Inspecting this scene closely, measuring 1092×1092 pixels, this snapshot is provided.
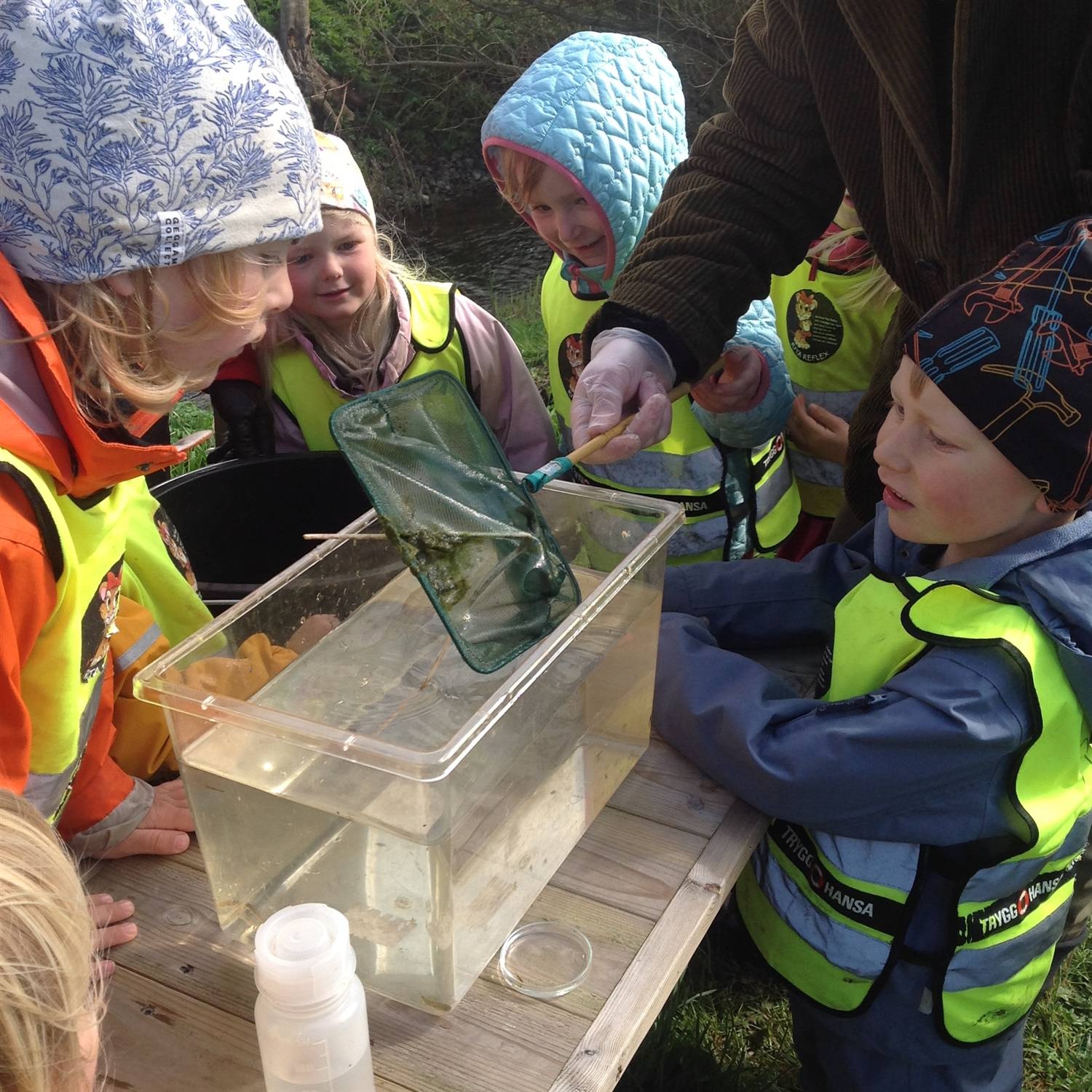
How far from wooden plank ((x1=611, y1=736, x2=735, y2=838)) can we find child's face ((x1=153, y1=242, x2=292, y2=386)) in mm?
758

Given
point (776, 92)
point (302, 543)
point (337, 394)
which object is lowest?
point (302, 543)

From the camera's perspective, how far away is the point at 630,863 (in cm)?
123

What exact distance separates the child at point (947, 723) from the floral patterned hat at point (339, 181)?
4.08 feet

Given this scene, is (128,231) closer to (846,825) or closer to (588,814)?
(588,814)

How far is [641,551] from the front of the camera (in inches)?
47.1

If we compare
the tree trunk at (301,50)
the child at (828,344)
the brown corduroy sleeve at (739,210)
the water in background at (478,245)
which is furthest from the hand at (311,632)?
the tree trunk at (301,50)

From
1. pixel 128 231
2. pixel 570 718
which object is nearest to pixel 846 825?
pixel 570 718

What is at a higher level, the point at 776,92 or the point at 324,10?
the point at 776,92

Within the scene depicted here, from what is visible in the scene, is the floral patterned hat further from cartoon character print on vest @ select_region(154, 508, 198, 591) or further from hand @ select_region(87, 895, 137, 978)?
hand @ select_region(87, 895, 137, 978)

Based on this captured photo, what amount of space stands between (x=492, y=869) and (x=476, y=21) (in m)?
10.6

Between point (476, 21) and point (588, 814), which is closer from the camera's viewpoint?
point (588, 814)

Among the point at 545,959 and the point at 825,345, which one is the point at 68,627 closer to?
the point at 545,959

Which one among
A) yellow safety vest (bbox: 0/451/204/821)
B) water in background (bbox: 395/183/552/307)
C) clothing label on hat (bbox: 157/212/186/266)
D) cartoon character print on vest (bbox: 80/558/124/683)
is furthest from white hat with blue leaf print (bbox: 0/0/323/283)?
water in background (bbox: 395/183/552/307)

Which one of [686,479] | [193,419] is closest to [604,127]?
[686,479]
